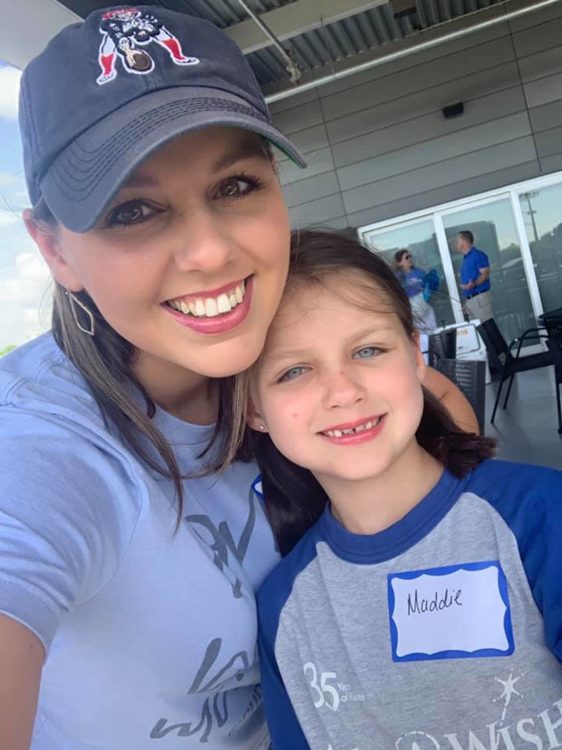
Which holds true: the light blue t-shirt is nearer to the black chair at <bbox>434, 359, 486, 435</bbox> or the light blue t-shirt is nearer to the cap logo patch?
the cap logo patch

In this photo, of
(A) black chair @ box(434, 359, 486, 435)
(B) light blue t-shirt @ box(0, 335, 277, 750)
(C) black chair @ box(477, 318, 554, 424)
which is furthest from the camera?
(C) black chair @ box(477, 318, 554, 424)

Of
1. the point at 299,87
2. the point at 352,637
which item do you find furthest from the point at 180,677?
the point at 299,87

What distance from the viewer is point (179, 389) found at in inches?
43.6

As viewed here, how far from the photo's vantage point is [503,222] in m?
8.93

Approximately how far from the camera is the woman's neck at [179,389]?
107cm

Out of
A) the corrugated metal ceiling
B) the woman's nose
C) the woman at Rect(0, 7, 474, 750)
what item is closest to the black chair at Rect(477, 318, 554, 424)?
the corrugated metal ceiling

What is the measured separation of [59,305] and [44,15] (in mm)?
4203

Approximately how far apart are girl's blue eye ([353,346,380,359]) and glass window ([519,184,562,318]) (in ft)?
27.9

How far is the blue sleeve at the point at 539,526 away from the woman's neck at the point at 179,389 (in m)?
0.50

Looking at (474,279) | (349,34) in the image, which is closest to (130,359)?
(474,279)

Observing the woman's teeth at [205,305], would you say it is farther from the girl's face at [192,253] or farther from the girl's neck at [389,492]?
the girl's neck at [389,492]

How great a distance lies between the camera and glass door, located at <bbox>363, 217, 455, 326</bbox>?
9117mm

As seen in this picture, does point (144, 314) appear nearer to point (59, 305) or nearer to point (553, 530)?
point (59, 305)

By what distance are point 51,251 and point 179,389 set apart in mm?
306
